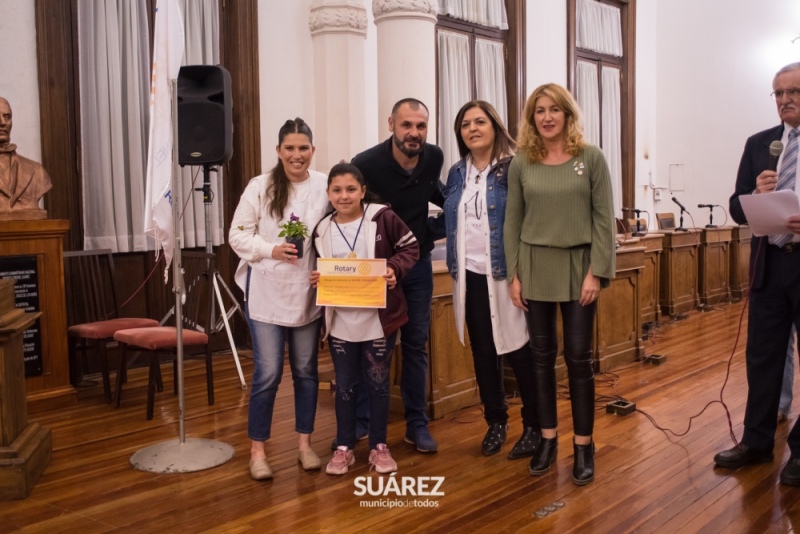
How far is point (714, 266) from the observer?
895cm

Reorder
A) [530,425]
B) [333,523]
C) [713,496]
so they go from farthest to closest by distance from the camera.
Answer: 1. [530,425]
2. [713,496]
3. [333,523]

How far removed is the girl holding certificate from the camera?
10.3 ft

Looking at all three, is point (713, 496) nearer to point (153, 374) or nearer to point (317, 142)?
point (153, 374)

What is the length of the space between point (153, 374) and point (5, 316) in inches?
45.8

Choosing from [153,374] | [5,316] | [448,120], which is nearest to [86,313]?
[153,374]

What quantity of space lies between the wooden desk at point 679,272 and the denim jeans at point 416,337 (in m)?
5.11

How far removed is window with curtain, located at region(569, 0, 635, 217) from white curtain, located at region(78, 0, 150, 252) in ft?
19.1

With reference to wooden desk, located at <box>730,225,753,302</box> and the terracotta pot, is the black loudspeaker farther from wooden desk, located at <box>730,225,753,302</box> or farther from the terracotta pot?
wooden desk, located at <box>730,225,753,302</box>

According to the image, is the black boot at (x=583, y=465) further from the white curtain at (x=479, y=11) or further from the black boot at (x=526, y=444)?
the white curtain at (x=479, y=11)

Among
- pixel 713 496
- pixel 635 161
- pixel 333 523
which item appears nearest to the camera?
pixel 333 523

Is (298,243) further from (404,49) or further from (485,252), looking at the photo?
(404,49)

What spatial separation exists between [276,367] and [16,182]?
2327mm

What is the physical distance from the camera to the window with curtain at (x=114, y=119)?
17.9 feet

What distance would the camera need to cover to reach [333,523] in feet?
9.10
